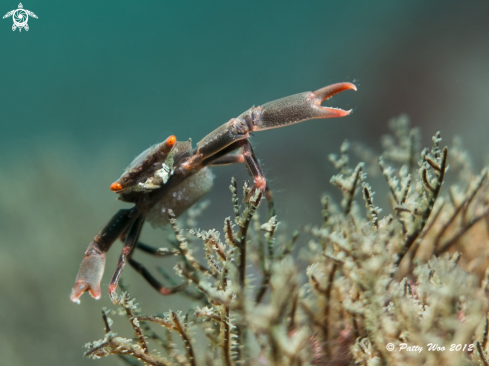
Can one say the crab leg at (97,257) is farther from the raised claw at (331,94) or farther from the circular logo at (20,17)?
the circular logo at (20,17)

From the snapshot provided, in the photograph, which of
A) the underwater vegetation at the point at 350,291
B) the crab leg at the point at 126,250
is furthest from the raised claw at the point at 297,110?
the crab leg at the point at 126,250

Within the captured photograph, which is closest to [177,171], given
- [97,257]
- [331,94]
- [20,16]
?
[97,257]

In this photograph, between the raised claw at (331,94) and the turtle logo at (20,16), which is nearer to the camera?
the raised claw at (331,94)

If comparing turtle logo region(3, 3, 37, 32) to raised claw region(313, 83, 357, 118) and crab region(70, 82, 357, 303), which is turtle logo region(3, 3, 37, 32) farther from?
raised claw region(313, 83, 357, 118)

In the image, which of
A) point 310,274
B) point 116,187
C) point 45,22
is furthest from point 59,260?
point 45,22

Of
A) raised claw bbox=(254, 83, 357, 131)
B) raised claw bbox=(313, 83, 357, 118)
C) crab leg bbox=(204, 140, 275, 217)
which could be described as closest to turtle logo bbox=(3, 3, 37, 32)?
crab leg bbox=(204, 140, 275, 217)

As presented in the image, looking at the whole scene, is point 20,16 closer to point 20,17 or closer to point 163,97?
point 20,17

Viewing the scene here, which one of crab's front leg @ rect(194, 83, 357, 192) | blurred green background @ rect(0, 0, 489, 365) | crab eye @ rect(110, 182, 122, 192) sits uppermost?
blurred green background @ rect(0, 0, 489, 365)
